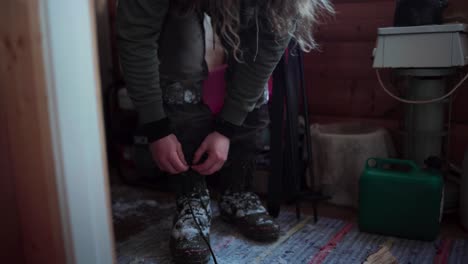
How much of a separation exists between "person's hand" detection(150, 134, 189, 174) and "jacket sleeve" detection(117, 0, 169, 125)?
0.07 metres

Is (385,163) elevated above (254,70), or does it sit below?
below

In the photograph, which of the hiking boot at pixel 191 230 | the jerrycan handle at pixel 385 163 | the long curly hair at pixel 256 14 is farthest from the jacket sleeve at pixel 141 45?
the jerrycan handle at pixel 385 163

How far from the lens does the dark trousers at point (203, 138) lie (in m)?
0.90

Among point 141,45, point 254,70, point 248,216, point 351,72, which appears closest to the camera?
Answer: point 141,45

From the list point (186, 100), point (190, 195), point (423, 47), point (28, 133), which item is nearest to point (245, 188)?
point (190, 195)

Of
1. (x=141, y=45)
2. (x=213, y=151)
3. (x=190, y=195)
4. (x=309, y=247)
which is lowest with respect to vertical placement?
(x=309, y=247)

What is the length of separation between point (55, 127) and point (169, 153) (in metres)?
0.40

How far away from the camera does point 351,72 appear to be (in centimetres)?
137

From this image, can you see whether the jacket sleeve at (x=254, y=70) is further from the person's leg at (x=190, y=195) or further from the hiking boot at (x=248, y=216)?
the hiking boot at (x=248, y=216)

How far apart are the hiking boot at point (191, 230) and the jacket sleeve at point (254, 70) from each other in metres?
0.23

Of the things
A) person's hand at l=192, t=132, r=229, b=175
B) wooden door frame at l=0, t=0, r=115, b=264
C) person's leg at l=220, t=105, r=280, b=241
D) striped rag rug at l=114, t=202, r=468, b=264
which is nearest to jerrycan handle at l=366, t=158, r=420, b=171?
striped rag rug at l=114, t=202, r=468, b=264

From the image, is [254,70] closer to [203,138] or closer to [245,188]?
[203,138]

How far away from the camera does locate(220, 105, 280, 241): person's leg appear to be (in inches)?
37.6

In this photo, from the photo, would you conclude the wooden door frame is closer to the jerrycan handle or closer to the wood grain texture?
the wood grain texture
